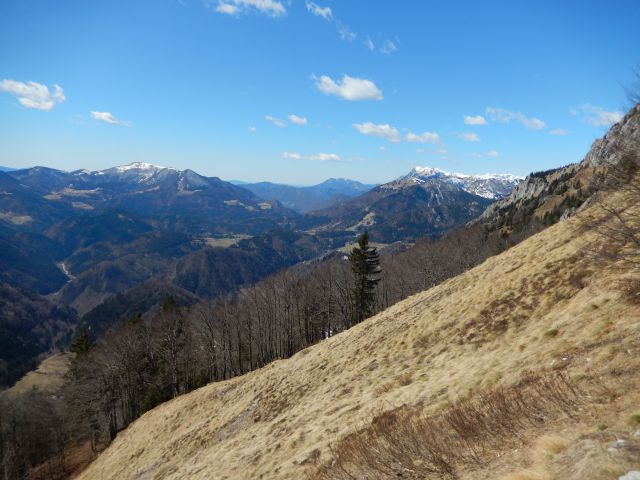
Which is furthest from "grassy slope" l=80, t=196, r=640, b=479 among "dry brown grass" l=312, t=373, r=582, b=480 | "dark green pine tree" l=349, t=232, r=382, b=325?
"dark green pine tree" l=349, t=232, r=382, b=325

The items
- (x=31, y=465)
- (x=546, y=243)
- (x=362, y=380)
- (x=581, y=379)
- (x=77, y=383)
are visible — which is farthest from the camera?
(x=31, y=465)

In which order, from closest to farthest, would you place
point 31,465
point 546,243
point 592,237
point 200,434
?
point 592,237, point 546,243, point 200,434, point 31,465

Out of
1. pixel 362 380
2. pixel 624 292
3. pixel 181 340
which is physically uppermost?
pixel 624 292

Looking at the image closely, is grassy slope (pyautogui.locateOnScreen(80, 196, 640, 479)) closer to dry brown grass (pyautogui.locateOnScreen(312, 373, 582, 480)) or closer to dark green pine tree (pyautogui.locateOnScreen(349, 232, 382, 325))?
dry brown grass (pyautogui.locateOnScreen(312, 373, 582, 480))

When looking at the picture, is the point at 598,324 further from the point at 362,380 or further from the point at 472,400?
the point at 362,380

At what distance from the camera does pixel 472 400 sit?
11.9 m

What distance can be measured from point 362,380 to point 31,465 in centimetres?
7322

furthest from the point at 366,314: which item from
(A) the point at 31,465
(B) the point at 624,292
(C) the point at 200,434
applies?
(A) the point at 31,465

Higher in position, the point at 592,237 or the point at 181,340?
the point at 592,237

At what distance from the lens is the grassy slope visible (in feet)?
32.2

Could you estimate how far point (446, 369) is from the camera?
16.1 meters

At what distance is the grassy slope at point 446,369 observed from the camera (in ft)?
32.2

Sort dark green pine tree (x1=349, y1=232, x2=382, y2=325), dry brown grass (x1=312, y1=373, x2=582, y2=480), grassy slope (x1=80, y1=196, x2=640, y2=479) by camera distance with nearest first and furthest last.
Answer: dry brown grass (x1=312, y1=373, x2=582, y2=480), grassy slope (x1=80, y1=196, x2=640, y2=479), dark green pine tree (x1=349, y1=232, x2=382, y2=325)

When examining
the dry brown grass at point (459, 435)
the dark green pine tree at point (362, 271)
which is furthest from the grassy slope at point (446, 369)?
the dark green pine tree at point (362, 271)
